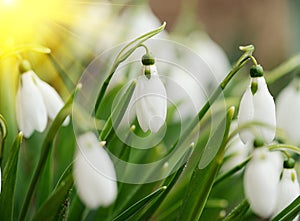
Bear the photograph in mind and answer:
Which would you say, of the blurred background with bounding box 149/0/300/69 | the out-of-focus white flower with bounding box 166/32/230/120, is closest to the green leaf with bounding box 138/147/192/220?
the out-of-focus white flower with bounding box 166/32/230/120

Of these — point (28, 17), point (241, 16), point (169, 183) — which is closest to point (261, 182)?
point (169, 183)

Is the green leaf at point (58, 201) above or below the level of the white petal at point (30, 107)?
below

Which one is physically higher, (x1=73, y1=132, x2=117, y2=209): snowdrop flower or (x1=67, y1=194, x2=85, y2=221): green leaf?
(x1=73, y1=132, x2=117, y2=209): snowdrop flower

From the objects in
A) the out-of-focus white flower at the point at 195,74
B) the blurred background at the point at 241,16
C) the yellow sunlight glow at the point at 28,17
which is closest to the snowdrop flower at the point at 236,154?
the out-of-focus white flower at the point at 195,74

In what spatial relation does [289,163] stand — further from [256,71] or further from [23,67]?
[23,67]

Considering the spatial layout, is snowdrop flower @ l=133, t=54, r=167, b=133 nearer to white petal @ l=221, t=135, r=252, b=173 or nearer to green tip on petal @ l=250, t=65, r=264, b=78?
green tip on petal @ l=250, t=65, r=264, b=78

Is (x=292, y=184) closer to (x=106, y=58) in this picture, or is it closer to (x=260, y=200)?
(x=260, y=200)

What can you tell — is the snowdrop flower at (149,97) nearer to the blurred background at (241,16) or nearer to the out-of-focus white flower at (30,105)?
the out-of-focus white flower at (30,105)

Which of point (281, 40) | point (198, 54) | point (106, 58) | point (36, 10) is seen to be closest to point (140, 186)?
point (106, 58)
